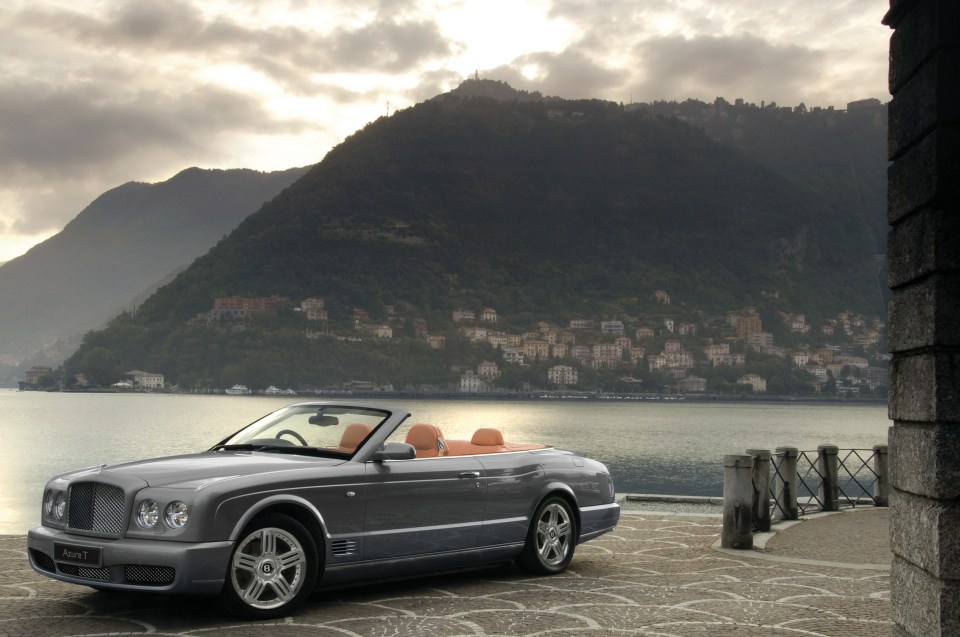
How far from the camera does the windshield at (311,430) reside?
873 cm

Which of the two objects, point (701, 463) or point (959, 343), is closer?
point (959, 343)

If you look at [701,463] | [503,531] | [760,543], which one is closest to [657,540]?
[760,543]

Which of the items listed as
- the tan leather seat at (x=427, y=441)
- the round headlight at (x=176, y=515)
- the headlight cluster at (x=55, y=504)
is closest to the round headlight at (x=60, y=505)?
the headlight cluster at (x=55, y=504)

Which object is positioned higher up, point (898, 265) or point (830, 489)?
point (898, 265)

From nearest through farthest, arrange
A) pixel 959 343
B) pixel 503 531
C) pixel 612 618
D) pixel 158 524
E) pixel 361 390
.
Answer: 1. pixel 959 343
2. pixel 158 524
3. pixel 612 618
4. pixel 503 531
5. pixel 361 390

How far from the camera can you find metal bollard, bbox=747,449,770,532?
12.9m

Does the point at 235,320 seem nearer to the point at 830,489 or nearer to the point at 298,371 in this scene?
the point at 298,371

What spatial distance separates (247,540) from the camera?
24.8ft

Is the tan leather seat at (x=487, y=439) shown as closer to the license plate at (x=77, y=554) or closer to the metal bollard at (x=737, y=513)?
the metal bollard at (x=737, y=513)

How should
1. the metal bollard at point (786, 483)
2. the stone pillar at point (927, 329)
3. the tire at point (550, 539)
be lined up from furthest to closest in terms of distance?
1. the metal bollard at point (786, 483)
2. the tire at point (550, 539)
3. the stone pillar at point (927, 329)

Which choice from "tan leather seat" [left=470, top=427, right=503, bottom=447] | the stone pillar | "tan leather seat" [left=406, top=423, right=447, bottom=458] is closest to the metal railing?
"tan leather seat" [left=470, top=427, right=503, bottom=447]

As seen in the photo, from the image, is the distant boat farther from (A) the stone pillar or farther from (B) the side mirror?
(A) the stone pillar

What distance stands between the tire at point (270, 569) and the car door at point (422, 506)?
24.6 inches

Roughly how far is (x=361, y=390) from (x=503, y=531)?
173169 millimetres
